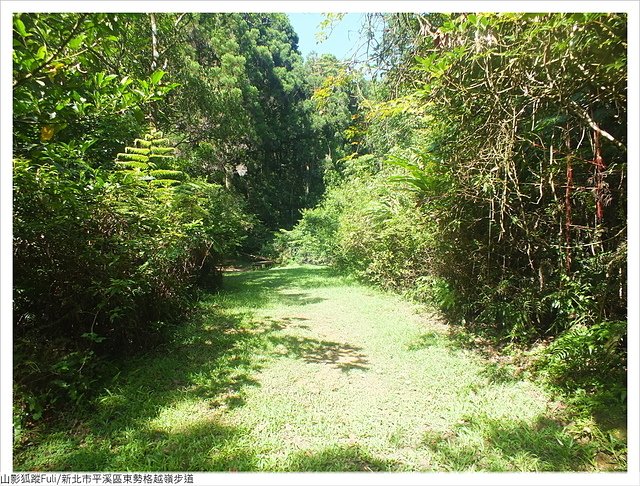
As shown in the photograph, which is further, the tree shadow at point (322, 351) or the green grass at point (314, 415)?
the tree shadow at point (322, 351)

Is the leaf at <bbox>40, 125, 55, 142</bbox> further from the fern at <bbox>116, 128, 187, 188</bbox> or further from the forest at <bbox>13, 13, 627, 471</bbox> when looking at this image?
the fern at <bbox>116, 128, 187, 188</bbox>

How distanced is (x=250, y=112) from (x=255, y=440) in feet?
53.0

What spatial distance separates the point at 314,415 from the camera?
2539 millimetres

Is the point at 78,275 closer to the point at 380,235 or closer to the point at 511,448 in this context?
the point at 511,448

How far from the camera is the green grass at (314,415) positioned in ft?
6.71

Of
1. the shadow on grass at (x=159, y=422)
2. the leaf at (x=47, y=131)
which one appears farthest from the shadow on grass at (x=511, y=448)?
the leaf at (x=47, y=131)

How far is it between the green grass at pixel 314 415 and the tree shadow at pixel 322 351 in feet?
0.08

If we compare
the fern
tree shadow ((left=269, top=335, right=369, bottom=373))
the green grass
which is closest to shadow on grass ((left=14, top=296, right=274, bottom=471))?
the green grass

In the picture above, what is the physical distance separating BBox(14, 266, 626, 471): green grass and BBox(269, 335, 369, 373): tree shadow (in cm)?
2

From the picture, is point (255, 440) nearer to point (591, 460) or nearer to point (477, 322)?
point (591, 460)

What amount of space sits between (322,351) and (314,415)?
1.40 m

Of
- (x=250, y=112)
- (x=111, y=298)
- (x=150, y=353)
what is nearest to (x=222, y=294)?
(x=150, y=353)

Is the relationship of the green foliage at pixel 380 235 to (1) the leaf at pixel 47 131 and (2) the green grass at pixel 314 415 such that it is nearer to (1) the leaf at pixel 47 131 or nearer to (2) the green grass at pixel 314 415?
(2) the green grass at pixel 314 415

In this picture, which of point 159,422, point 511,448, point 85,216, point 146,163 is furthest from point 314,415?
point 146,163
